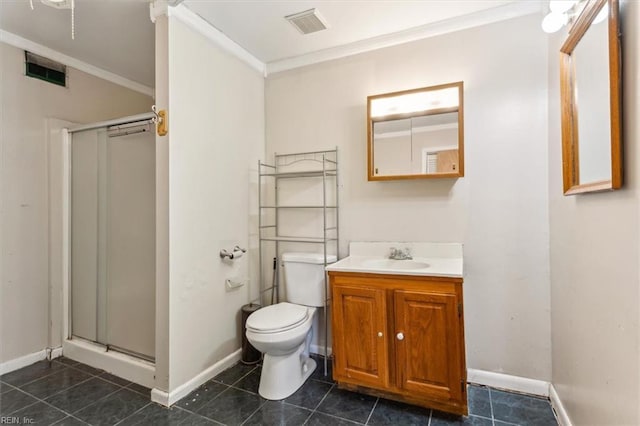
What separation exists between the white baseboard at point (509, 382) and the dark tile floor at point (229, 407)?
0.16ft

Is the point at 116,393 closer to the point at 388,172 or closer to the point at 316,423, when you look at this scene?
the point at 316,423

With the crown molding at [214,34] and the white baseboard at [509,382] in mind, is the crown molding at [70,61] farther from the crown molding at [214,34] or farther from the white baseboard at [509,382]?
the white baseboard at [509,382]

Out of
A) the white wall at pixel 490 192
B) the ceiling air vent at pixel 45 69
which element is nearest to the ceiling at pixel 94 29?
the ceiling air vent at pixel 45 69

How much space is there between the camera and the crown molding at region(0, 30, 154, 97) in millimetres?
2201

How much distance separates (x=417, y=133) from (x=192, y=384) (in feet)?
7.25

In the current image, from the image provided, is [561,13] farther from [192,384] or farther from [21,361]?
[21,361]

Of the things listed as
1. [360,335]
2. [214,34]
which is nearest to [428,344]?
[360,335]

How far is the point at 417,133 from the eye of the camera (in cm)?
212

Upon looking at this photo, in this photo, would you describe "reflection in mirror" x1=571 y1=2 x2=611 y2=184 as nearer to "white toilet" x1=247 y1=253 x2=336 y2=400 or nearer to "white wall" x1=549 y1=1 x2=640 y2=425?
"white wall" x1=549 y1=1 x2=640 y2=425

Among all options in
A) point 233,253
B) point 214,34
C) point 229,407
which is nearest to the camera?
point 229,407

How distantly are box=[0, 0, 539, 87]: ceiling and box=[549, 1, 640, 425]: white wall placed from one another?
0.82 m

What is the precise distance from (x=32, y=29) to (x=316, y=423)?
3.16 metres

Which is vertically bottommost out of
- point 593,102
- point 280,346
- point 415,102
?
point 280,346

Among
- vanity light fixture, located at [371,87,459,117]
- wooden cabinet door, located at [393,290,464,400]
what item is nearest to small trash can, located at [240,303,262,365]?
wooden cabinet door, located at [393,290,464,400]
